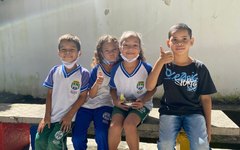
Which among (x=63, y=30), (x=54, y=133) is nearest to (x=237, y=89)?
(x=63, y=30)

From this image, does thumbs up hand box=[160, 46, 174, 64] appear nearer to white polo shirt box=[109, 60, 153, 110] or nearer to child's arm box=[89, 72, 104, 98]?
white polo shirt box=[109, 60, 153, 110]

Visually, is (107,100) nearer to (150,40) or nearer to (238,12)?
(150,40)

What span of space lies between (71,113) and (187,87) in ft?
3.56

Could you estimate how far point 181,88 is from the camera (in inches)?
112

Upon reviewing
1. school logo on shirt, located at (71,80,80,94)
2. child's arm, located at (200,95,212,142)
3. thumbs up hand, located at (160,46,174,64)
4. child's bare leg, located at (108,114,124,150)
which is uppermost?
thumbs up hand, located at (160,46,174,64)

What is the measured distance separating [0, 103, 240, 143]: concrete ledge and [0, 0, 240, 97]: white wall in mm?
3398

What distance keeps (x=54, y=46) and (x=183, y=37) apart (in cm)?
479

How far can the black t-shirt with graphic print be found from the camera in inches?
111

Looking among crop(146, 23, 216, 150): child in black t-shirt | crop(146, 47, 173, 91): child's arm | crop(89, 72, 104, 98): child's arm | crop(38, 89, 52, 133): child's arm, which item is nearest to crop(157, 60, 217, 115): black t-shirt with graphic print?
crop(146, 23, 216, 150): child in black t-shirt

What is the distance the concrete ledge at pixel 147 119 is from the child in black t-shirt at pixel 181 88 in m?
0.15

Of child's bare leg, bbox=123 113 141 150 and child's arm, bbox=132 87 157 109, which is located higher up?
child's arm, bbox=132 87 157 109

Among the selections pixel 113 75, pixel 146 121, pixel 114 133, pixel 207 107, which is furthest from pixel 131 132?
pixel 207 107

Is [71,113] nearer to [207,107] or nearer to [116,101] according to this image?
[116,101]

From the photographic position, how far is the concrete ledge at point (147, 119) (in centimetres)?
288
